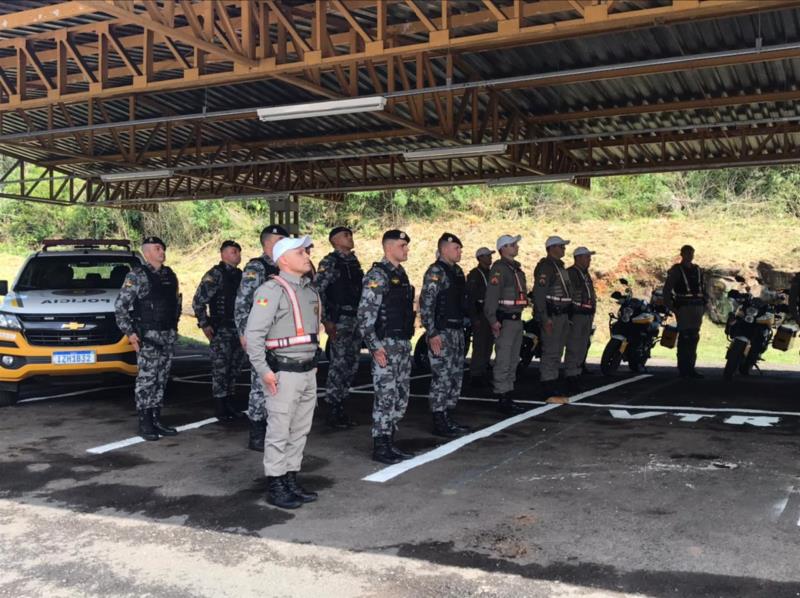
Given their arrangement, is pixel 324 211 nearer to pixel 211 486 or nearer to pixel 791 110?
pixel 791 110

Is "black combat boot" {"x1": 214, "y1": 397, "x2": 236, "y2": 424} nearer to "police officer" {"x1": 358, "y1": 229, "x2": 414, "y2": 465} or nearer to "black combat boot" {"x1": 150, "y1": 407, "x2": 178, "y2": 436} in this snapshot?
"black combat boot" {"x1": 150, "y1": 407, "x2": 178, "y2": 436}

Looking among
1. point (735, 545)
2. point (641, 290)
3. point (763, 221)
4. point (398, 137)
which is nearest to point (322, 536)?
point (735, 545)

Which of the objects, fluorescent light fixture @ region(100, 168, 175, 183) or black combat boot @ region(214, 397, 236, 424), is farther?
fluorescent light fixture @ region(100, 168, 175, 183)

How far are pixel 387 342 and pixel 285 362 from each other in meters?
1.31

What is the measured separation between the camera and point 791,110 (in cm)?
1094

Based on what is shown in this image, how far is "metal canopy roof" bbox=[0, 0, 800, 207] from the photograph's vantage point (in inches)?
266

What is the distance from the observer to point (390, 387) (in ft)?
19.2

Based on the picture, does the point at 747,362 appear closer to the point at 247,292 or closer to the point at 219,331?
the point at 219,331

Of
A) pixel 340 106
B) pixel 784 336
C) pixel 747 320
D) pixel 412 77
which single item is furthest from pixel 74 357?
pixel 784 336

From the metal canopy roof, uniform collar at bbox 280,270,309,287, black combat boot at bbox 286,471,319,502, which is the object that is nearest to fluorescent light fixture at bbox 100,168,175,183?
the metal canopy roof

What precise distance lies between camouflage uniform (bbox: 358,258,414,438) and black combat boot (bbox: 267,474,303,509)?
122cm

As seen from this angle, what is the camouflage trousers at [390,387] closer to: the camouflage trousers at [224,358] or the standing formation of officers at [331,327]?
the standing formation of officers at [331,327]

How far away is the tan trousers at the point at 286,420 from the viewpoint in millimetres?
4730

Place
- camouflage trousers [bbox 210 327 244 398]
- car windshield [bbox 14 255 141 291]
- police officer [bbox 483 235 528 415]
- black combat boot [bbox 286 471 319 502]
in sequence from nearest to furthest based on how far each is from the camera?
black combat boot [bbox 286 471 319 502], camouflage trousers [bbox 210 327 244 398], police officer [bbox 483 235 528 415], car windshield [bbox 14 255 141 291]
